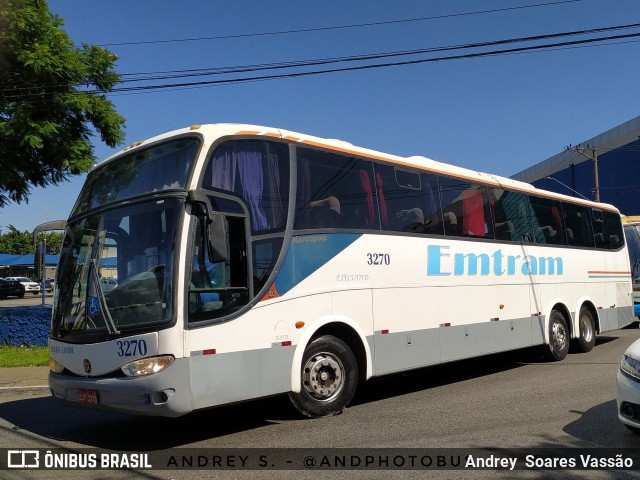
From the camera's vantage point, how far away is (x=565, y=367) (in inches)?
416

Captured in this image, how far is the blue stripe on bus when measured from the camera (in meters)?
6.61

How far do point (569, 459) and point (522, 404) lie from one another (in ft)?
7.72

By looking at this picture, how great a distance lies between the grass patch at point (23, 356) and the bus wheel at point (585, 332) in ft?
37.4

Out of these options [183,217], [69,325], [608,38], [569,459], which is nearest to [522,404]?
[569,459]

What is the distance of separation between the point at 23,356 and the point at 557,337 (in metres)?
11.4

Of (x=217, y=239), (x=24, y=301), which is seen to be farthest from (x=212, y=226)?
(x=24, y=301)

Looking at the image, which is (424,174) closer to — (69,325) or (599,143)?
(69,325)

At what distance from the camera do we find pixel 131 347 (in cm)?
558

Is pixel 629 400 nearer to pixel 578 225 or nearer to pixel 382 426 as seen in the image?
pixel 382 426

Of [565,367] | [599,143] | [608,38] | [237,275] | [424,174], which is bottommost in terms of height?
[565,367]

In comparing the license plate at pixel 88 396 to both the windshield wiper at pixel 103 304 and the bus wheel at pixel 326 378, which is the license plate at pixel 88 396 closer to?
the windshield wiper at pixel 103 304

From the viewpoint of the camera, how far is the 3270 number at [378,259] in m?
7.73

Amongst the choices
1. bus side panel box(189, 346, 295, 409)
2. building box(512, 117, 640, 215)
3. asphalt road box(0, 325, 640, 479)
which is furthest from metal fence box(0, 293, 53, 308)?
building box(512, 117, 640, 215)

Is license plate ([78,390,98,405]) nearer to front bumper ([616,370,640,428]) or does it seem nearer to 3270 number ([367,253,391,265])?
3270 number ([367,253,391,265])
